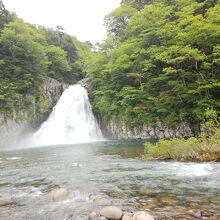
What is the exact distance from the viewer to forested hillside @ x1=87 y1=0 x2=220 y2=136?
20.7 metres

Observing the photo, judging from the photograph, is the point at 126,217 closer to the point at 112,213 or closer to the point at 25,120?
the point at 112,213

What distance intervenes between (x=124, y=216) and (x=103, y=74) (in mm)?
26909

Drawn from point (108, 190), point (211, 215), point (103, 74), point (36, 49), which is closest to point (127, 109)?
point (103, 74)

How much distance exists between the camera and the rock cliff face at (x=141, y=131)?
22844 millimetres

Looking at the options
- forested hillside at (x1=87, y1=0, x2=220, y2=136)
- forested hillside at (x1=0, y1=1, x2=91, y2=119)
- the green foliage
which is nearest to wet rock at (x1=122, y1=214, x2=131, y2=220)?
the green foliage

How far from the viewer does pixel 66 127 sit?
30781 millimetres

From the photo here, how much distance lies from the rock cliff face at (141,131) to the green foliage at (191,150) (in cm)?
1015

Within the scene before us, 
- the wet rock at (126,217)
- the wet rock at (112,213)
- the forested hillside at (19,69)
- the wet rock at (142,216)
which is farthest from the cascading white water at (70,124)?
the wet rock at (142,216)

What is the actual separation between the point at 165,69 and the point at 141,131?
732 centimetres

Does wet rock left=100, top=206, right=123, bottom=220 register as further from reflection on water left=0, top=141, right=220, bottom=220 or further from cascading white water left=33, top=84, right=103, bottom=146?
cascading white water left=33, top=84, right=103, bottom=146

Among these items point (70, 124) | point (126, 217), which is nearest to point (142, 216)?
point (126, 217)

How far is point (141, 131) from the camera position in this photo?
2600 cm

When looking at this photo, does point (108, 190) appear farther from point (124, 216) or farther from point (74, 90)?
point (74, 90)

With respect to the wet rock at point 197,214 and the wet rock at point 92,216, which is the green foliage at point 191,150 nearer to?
the wet rock at point 197,214
